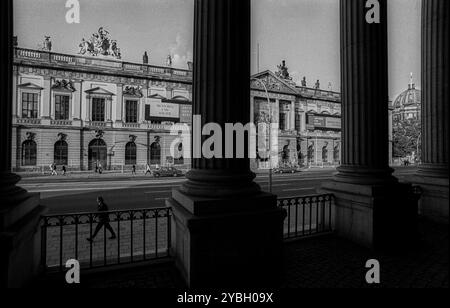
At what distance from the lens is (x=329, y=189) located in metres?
6.65

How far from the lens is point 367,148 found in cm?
595

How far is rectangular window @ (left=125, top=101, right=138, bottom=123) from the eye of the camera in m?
41.3

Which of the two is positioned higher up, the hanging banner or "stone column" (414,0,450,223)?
the hanging banner

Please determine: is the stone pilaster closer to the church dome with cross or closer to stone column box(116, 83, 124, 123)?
stone column box(116, 83, 124, 123)

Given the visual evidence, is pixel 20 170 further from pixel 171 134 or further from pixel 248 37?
pixel 248 37

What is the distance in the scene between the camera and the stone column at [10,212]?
10.4 feet

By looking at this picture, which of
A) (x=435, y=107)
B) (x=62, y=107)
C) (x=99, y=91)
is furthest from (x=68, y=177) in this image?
(x=435, y=107)

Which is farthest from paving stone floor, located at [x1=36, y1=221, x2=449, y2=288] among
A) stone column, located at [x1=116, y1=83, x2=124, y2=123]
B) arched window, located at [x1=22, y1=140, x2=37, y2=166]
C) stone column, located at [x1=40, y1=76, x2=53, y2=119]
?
stone column, located at [x1=40, y1=76, x2=53, y2=119]

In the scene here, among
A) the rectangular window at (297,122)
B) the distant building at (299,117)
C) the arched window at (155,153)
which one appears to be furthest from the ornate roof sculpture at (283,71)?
the arched window at (155,153)

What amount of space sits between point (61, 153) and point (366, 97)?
39900 millimetres

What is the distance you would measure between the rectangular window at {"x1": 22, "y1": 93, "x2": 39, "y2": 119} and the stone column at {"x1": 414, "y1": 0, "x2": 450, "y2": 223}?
42320mm
